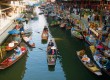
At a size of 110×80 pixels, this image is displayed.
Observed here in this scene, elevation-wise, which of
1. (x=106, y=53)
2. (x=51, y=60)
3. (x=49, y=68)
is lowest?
(x=49, y=68)

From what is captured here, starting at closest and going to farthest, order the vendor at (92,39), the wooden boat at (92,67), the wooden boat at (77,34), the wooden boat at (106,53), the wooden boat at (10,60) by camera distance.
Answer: the wooden boat at (92,67), the wooden boat at (10,60), the wooden boat at (106,53), the vendor at (92,39), the wooden boat at (77,34)

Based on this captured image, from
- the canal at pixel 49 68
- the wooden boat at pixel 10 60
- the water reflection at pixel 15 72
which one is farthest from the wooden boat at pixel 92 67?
the wooden boat at pixel 10 60

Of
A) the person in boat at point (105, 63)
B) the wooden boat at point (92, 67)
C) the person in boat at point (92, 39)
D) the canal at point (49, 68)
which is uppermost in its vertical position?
the person in boat at point (105, 63)

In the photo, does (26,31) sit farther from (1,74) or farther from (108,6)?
(1,74)

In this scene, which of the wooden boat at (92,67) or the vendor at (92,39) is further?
the vendor at (92,39)

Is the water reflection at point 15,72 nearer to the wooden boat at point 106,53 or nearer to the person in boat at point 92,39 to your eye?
the wooden boat at point 106,53

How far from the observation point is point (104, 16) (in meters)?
41.8

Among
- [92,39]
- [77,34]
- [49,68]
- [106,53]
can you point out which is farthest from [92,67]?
[77,34]

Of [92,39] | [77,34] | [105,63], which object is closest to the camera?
[105,63]

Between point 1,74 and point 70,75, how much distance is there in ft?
27.6

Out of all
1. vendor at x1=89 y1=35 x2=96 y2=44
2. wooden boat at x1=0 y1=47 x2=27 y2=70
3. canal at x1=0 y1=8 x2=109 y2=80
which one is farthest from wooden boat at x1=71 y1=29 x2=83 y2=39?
wooden boat at x1=0 y1=47 x2=27 y2=70

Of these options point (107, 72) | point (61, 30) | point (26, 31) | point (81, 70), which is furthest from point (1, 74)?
point (61, 30)

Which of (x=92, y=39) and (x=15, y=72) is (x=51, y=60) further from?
(x=92, y=39)

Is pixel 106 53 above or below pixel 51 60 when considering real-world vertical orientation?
above
